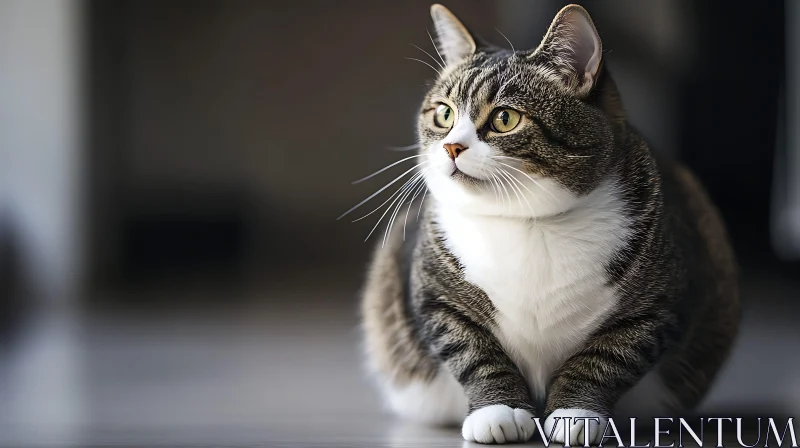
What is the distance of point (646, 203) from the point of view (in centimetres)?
98

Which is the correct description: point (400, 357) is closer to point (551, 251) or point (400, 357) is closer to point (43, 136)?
point (551, 251)

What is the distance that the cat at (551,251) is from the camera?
0.94m

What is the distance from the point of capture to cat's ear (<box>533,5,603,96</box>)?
37.2 inches

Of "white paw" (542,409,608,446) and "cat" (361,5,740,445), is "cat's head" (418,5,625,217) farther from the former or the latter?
"white paw" (542,409,608,446)

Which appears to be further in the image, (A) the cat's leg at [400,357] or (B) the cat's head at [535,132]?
(A) the cat's leg at [400,357]

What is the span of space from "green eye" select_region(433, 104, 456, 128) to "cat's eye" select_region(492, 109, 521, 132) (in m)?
0.07

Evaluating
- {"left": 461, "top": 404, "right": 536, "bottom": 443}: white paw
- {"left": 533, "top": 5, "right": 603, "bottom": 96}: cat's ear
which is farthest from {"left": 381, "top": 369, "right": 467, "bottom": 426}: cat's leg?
{"left": 533, "top": 5, "right": 603, "bottom": 96}: cat's ear

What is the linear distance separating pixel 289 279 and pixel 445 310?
2231mm

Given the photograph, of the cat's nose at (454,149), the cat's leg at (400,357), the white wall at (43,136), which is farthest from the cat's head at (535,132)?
the white wall at (43,136)

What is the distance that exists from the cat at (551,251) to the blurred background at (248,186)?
123 mm

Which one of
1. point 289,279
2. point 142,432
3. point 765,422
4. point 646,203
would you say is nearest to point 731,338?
point 765,422

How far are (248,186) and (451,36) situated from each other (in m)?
2.50

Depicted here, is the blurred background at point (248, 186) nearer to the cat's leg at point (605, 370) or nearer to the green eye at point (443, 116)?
the cat's leg at point (605, 370)

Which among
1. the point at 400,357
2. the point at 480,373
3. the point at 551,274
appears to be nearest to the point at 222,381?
the point at 400,357
